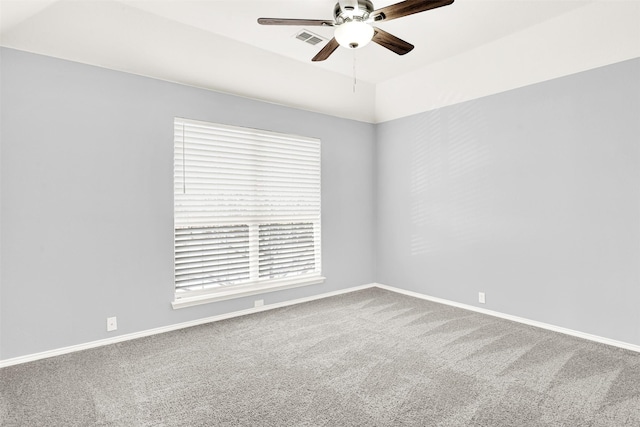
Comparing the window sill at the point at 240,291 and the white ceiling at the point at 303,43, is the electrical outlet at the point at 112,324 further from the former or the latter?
Answer: the white ceiling at the point at 303,43

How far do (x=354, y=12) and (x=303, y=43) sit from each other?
4.34 ft

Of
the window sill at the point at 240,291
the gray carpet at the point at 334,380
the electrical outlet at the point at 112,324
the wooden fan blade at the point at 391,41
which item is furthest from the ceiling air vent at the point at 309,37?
the electrical outlet at the point at 112,324

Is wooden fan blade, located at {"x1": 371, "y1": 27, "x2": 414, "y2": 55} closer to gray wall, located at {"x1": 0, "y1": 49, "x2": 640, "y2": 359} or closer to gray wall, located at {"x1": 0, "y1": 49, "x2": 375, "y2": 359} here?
gray wall, located at {"x1": 0, "y1": 49, "x2": 640, "y2": 359}

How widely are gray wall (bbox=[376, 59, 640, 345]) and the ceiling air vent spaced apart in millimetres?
1854

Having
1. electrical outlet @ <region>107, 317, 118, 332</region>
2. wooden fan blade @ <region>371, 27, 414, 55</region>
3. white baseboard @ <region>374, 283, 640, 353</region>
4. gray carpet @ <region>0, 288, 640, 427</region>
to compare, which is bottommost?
gray carpet @ <region>0, 288, 640, 427</region>

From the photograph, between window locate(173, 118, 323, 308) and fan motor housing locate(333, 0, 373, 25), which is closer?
fan motor housing locate(333, 0, 373, 25)

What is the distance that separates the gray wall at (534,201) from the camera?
3.03 meters

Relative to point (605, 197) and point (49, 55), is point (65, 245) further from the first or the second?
point (605, 197)

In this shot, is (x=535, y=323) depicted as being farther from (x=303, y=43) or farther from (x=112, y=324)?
(x=112, y=324)

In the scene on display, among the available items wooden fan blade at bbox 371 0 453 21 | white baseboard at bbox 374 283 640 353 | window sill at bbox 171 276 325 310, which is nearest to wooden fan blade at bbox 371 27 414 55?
wooden fan blade at bbox 371 0 453 21

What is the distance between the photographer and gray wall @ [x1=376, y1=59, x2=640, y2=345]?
303 cm

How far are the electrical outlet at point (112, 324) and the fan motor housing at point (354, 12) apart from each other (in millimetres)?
3201

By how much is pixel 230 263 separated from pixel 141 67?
7.14 ft

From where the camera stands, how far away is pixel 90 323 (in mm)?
3047
